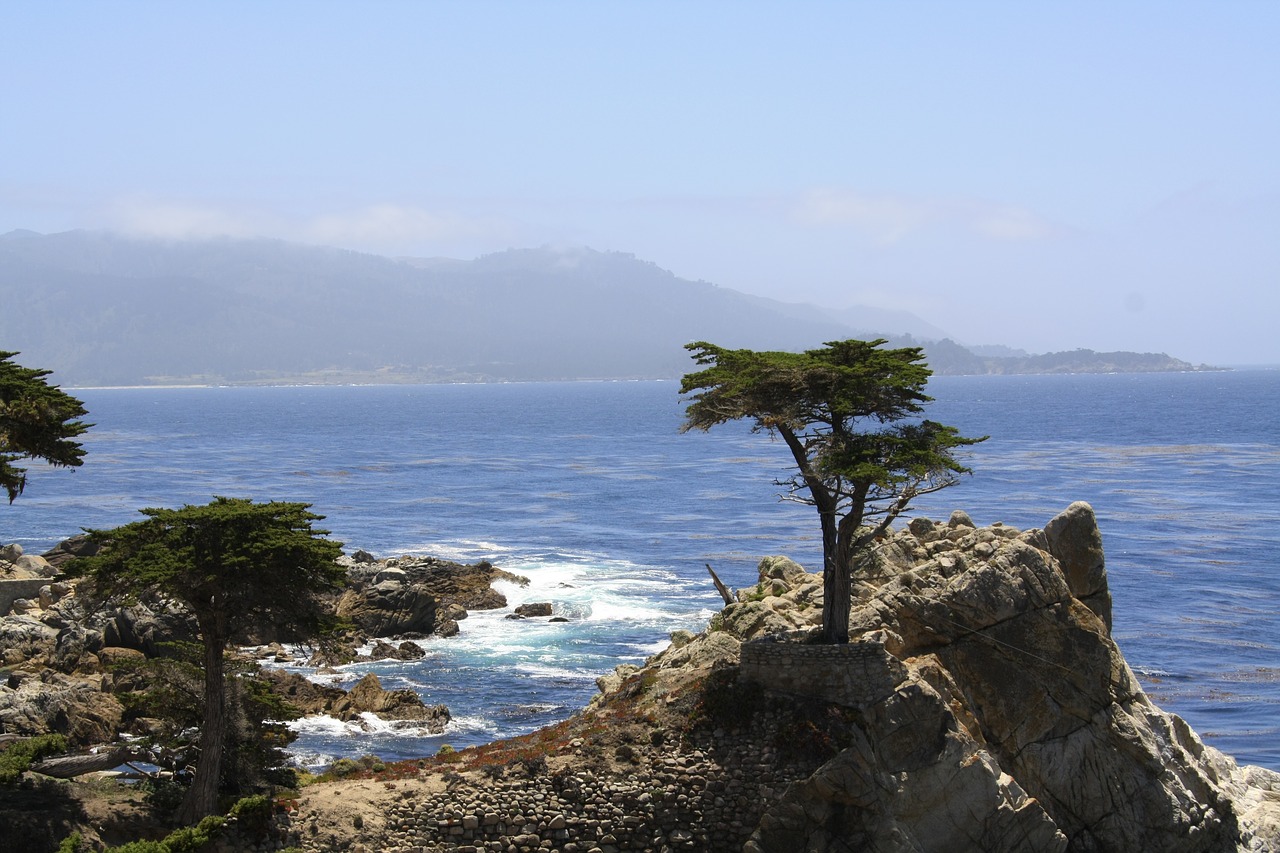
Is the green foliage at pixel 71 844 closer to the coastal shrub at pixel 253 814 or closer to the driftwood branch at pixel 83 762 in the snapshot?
the driftwood branch at pixel 83 762

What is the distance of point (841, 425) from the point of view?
28906 millimetres

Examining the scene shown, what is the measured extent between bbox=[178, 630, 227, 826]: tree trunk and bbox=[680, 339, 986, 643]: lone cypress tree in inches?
472

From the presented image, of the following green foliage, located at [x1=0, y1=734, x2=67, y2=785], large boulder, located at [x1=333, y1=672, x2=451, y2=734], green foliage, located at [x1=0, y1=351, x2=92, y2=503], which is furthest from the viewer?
large boulder, located at [x1=333, y1=672, x2=451, y2=734]

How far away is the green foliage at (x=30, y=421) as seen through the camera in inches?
1019

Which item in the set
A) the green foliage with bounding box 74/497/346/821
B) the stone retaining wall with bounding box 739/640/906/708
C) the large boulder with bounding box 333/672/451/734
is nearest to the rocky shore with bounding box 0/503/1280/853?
the stone retaining wall with bounding box 739/640/906/708

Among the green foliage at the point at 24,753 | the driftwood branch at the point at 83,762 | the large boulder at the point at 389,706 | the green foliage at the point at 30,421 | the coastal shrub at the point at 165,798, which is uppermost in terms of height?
the green foliage at the point at 30,421

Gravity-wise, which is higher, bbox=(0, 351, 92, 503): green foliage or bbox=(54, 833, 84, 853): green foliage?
bbox=(0, 351, 92, 503): green foliage

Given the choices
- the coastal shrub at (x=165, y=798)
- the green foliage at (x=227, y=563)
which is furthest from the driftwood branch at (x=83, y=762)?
the green foliage at (x=227, y=563)

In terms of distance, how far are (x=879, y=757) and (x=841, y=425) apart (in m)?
7.71

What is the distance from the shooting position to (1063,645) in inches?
1156

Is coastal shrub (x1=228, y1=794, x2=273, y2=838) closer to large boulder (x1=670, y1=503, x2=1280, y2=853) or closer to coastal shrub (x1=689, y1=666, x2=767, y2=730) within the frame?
coastal shrub (x1=689, y1=666, x2=767, y2=730)

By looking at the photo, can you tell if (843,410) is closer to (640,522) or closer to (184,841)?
(184,841)

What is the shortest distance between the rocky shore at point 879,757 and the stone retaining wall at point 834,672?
5 centimetres

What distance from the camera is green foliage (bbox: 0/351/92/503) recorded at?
2588 centimetres
